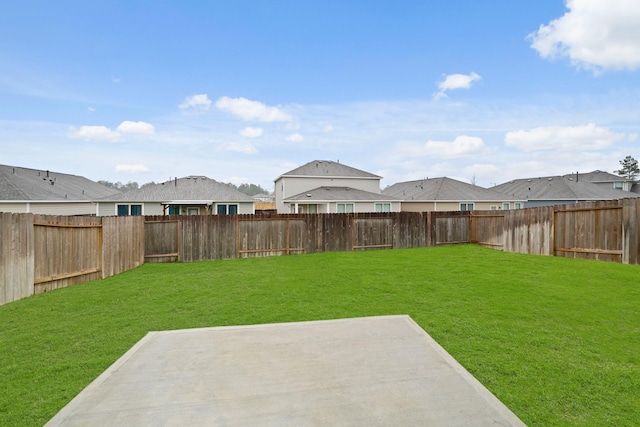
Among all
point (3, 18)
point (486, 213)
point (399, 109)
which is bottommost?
point (486, 213)

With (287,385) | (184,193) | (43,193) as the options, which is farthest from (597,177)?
(43,193)

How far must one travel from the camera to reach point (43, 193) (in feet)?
83.9

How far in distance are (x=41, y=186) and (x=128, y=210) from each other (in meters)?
9.25

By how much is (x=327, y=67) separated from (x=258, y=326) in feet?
62.9

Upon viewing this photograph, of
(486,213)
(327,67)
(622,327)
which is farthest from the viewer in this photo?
(327,67)

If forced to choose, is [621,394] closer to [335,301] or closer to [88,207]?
[335,301]

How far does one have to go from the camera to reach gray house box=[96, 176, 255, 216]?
2422cm

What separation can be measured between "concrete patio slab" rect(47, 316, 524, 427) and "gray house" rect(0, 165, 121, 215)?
2549 cm

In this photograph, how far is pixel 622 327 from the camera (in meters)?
4.74

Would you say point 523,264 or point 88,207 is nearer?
point 523,264

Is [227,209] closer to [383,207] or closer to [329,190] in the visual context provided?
[329,190]

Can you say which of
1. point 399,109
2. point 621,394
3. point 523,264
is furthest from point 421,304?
point 399,109

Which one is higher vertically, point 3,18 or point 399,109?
point 3,18

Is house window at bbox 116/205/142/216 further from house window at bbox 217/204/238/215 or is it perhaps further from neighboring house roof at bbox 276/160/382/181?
neighboring house roof at bbox 276/160/382/181
